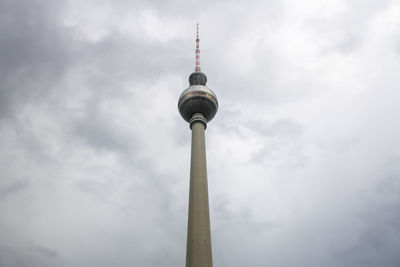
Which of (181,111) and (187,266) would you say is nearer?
(187,266)

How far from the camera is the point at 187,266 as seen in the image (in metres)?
41.0

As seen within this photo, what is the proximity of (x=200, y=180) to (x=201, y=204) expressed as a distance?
14.8 feet

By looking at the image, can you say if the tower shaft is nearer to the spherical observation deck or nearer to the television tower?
the television tower

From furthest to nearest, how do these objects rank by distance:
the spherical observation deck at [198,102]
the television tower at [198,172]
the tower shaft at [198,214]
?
the spherical observation deck at [198,102]
the television tower at [198,172]
the tower shaft at [198,214]

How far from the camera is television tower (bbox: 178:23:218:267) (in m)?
41.1

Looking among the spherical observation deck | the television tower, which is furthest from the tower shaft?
the spherical observation deck

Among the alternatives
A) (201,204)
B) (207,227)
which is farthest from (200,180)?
(207,227)

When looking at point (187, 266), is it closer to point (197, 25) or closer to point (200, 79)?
point (200, 79)

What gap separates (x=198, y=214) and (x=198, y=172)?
786 centimetres

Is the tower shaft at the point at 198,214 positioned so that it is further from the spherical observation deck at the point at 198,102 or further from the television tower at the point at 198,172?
the spherical observation deck at the point at 198,102

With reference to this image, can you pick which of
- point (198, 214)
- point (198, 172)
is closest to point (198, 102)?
point (198, 172)

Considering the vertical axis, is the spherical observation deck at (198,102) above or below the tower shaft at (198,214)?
above

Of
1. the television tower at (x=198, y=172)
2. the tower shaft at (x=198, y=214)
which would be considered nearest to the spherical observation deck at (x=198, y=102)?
the television tower at (x=198, y=172)

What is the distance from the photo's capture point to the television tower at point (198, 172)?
41094 mm
